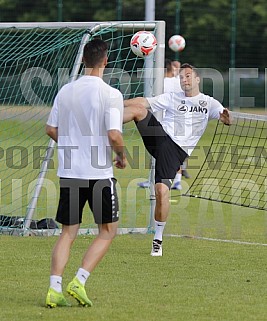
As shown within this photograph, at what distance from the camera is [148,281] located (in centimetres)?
835

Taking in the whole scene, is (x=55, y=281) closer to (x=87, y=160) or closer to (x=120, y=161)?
(x=87, y=160)

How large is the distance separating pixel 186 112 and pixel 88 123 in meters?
3.54

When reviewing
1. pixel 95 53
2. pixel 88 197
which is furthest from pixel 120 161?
pixel 95 53

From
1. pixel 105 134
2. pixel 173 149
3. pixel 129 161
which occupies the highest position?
pixel 105 134

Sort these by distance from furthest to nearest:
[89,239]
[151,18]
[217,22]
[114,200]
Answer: [217,22]
[151,18]
[89,239]
[114,200]

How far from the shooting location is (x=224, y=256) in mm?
9844

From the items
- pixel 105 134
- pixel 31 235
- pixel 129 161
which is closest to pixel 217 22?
pixel 129 161

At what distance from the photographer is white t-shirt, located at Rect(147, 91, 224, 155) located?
10352 millimetres

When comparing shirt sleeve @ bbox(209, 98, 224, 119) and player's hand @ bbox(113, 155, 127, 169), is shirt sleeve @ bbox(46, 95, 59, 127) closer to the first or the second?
player's hand @ bbox(113, 155, 127, 169)

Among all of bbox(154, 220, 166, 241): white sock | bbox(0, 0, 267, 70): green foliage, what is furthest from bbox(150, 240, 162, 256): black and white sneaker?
bbox(0, 0, 267, 70): green foliage

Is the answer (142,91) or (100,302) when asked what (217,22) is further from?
(100,302)

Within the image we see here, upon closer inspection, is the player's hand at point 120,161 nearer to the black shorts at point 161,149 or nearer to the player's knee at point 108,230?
the player's knee at point 108,230

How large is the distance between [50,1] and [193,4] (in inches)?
196

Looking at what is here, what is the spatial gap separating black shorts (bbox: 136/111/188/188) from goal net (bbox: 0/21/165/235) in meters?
1.20
